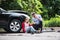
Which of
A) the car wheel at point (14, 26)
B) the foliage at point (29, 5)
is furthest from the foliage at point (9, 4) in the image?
the car wheel at point (14, 26)

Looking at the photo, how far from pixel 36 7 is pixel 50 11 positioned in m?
5.61

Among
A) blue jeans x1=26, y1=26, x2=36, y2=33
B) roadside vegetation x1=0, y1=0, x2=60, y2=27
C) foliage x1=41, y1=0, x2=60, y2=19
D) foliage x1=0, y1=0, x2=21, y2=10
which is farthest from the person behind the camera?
foliage x1=41, y1=0, x2=60, y2=19

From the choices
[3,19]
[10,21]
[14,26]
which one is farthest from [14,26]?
[3,19]

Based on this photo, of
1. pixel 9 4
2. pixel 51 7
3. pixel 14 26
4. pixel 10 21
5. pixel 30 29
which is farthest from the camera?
pixel 51 7

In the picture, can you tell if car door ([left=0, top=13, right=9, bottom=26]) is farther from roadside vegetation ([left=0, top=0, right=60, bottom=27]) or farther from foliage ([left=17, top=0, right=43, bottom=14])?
foliage ([left=17, top=0, right=43, bottom=14])

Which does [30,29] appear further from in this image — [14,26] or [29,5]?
[29,5]

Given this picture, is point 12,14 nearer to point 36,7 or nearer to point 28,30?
point 28,30

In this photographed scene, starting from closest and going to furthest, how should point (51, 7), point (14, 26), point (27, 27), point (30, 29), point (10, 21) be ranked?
1. point (30, 29)
2. point (27, 27)
3. point (14, 26)
4. point (10, 21)
5. point (51, 7)

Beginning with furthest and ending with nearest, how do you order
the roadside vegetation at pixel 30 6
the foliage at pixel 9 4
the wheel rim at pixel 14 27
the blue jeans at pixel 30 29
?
the foliage at pixel 9 4, the roadside vegetation at pixel 30 6, the wheel rim at pixel 14 27, the blue jeans at pixel 30 29

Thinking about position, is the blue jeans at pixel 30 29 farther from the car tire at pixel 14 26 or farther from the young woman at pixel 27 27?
the car tire at pixel 14 26

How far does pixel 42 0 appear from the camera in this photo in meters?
27.0

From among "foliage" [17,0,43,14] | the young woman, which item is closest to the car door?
the young woman

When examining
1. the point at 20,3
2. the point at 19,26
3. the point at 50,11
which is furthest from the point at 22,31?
the point at 50,11

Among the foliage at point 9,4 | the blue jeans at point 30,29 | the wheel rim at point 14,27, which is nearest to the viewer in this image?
the blue jeans at point 30,29
